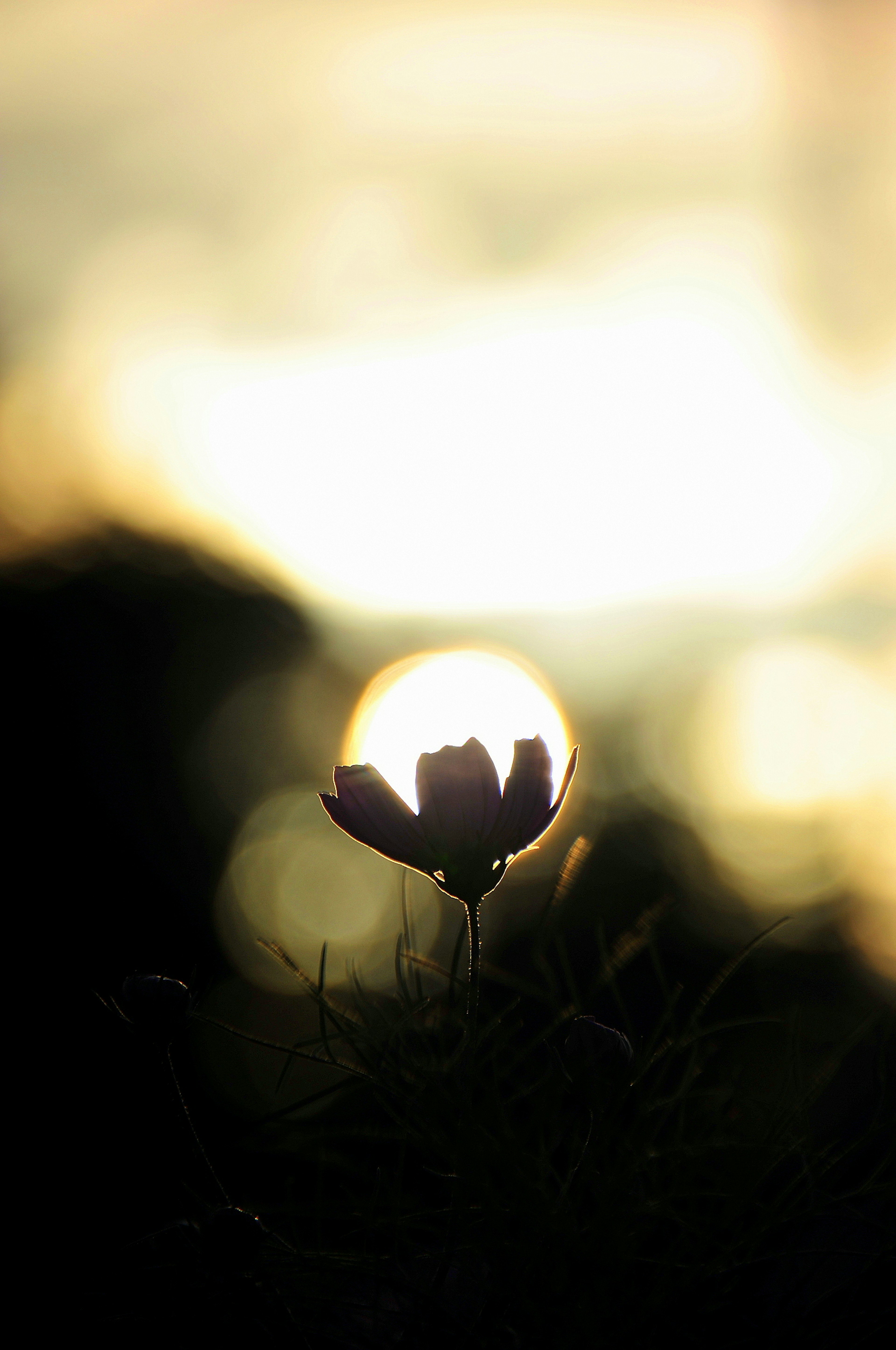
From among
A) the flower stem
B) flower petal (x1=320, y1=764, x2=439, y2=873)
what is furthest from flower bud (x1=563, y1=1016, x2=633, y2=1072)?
flower petal (x1=320, y1=764, x2=439, y2=873)

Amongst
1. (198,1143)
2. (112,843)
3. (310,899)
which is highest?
(198,1143)

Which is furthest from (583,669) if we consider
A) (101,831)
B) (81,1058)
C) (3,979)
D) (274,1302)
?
(274,1302)

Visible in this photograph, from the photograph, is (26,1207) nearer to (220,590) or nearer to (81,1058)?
(81,1058)

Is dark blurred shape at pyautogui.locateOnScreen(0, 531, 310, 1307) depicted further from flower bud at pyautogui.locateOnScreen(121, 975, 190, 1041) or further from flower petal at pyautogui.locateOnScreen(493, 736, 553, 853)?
flower petal at pyautogui.locateOnScreen(493, 736, 553, 853)

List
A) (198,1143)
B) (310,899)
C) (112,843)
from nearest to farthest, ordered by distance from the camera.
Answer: (198,1143), (310,899), (112,843)

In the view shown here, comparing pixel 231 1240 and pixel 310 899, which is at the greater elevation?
pixel 231 1240

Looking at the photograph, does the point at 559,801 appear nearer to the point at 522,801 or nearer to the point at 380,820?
the point at 522,801

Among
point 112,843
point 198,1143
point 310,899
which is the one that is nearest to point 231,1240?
point 198,1143
